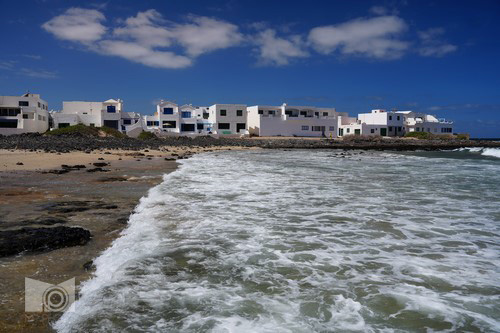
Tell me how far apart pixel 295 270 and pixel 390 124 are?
80508 mm

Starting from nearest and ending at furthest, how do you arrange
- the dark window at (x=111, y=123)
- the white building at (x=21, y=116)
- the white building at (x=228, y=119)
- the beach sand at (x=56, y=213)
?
the beach sand at (x=56, y=213), the white building at (x=21, y=116), the dark window at (x=111, y=123), the white building at (x=228, y=119)

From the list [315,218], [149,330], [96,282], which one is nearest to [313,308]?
[149,330]

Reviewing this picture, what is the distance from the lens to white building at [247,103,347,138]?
6794cm

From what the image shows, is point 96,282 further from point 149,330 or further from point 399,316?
point 399,316

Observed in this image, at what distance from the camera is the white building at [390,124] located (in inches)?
3044

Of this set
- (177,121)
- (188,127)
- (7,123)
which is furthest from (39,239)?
(188,127)

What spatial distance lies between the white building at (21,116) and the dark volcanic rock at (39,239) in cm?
5148

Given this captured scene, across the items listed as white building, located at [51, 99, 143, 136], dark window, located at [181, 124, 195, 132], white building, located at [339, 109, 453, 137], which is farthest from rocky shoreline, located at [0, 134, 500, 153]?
white building, located at [339, 109, 453, 137]

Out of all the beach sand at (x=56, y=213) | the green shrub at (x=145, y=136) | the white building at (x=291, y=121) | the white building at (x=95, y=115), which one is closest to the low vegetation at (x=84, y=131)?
the green shrub at (x=145, y=136)

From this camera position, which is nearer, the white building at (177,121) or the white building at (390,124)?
the white building at (177,121)

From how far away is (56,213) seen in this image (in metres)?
8.02

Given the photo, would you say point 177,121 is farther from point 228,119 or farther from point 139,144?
point 139,144

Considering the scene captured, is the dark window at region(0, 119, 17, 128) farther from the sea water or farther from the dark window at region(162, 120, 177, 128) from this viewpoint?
the sea water

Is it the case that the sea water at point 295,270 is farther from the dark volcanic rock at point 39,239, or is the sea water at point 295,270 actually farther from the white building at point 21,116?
the white building at point 21,116
